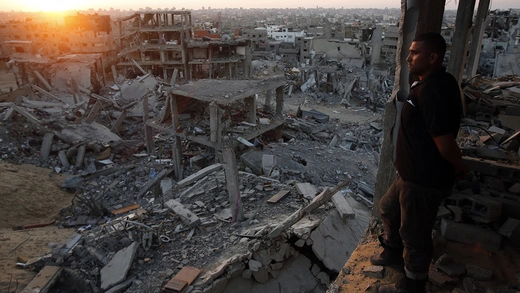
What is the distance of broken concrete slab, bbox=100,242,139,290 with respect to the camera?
5.46 meters

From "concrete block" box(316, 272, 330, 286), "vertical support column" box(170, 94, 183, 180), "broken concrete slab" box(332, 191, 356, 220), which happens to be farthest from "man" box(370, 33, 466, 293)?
"vertical support column" box(170, 94, 183, 180)

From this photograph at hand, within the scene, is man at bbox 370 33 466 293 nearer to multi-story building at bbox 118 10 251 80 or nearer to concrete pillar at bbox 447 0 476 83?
concrete pillar at bbox 447 0 476 83

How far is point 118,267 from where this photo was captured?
5648 millimetres

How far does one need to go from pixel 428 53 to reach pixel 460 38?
15.5 ft

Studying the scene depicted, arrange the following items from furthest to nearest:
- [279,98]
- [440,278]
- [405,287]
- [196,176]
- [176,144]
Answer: [279,98] → [176,144] → [196,176] → [440,278] → [405,287]

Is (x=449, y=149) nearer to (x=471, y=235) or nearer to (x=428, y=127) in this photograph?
(x=428, y=127)

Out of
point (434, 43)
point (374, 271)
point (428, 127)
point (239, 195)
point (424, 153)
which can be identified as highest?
point (434, 43)

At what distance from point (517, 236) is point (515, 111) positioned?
2.99 meters

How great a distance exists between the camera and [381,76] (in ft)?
94.6

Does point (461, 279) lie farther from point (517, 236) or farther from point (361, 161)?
point (361, 161)

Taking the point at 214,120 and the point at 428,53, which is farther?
the point at 214,120

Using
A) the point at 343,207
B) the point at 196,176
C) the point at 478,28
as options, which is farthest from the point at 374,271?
the point at 478,28

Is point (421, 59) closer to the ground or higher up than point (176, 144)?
higher up

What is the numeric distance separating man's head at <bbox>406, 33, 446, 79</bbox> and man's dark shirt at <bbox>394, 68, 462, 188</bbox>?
7 cm
